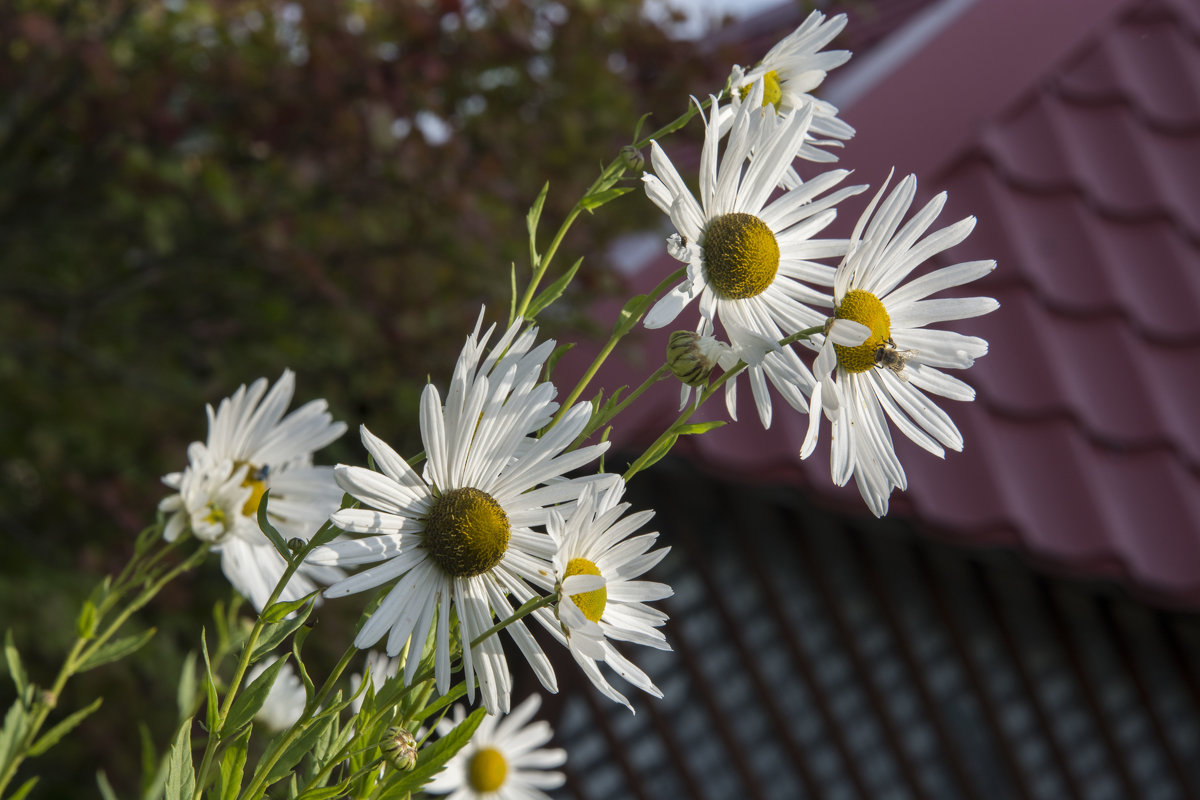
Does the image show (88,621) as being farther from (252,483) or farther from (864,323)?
(864,323)

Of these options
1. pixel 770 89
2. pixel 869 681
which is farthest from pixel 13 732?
pixel 869 681

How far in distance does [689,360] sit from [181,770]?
0.24 metres

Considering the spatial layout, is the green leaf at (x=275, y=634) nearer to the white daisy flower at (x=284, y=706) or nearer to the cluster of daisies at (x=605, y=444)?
the cluster of daisies at (x=605, y=444)

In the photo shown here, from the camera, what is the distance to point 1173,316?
6.36 feet

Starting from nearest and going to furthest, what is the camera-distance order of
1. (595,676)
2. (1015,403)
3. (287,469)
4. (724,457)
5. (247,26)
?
1. (595,676)
2. (287,469)
3. (724,457)
4. (1015,403)
5. (247,26)

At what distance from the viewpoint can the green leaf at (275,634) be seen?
389mm

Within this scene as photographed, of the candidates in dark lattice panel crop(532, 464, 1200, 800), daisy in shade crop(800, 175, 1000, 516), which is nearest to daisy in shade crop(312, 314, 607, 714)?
→ daisy in shade crop(800, 175, 1000, 516)

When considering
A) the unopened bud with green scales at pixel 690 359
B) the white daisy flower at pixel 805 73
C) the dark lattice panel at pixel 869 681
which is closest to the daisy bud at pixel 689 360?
the unopened bud with green scales at pixel 690 359

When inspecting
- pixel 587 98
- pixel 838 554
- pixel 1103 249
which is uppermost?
pixel 587 98

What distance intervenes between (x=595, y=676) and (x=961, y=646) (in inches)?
72.5

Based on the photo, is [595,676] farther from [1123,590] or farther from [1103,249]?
[1103,249]

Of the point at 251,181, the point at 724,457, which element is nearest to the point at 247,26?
the point at 251,181

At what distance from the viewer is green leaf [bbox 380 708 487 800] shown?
40 cm

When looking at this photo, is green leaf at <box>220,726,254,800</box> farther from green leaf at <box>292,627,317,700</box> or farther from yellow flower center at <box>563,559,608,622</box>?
yellow flower center at <box>563,559,608,622</box>
